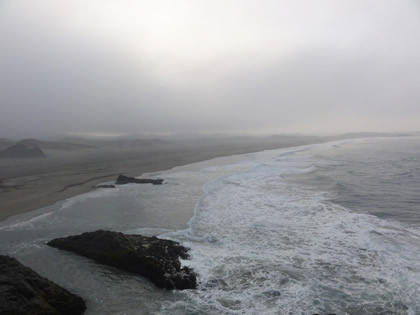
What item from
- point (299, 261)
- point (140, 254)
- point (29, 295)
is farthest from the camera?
point (299, 261)

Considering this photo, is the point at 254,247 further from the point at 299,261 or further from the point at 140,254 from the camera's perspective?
the point at 140,254

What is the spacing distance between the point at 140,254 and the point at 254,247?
14.1 feet

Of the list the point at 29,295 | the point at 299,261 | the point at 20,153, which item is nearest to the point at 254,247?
the point at 299,261

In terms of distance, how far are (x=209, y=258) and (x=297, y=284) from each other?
3.00m

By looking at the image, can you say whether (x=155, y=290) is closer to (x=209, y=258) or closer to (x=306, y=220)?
(x=209, y=258)

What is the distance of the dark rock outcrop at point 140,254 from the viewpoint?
7.86m

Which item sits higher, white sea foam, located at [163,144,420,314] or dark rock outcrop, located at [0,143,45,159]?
dark rock outcrop, located at [0,143,45,159]

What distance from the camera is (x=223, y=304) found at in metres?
6.90

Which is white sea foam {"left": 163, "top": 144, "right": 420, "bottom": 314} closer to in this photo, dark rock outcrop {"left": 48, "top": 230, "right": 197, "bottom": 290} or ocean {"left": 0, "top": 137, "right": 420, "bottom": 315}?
ocean {"left": 0, "top": 137, "right": 420, "bottom": 315}

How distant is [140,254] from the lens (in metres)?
8.60

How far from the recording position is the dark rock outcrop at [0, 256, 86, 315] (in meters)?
5.63

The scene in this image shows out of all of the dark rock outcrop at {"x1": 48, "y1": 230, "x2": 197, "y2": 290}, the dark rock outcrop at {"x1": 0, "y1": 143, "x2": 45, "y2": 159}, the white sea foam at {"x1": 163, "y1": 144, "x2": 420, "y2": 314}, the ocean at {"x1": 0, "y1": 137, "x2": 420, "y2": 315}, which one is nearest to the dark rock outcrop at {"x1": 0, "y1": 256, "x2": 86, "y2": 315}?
the ocean at {"x1": 0, "y1": 137, "x2": 420, "y2": 315}

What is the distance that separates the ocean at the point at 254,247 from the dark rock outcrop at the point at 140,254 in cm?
25

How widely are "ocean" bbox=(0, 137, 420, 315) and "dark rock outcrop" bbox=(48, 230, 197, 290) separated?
A: 0.25 metres
